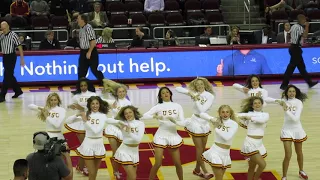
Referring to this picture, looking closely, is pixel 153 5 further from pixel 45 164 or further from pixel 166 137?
pixel 45 164

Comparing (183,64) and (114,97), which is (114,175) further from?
(183,64)

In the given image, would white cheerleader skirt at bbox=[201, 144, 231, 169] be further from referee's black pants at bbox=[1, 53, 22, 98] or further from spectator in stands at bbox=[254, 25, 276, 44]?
spectator in stands at bbox=[254, 25, 276, 44]

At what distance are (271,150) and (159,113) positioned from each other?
2826mm

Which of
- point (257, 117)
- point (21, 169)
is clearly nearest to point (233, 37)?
point (257, 117)

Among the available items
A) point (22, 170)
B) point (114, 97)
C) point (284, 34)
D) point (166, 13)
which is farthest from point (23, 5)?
point (22, 170)

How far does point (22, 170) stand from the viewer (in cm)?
802

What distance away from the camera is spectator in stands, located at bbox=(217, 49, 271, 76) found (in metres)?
20.0

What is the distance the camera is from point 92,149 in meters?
11.2

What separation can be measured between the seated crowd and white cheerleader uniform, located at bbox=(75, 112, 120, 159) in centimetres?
884

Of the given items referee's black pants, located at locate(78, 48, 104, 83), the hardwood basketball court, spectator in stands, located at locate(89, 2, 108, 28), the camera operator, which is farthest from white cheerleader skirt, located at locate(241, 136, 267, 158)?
spectator in stands, located at locate(89, 2, 108, 28)

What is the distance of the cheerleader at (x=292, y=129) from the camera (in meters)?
11.9

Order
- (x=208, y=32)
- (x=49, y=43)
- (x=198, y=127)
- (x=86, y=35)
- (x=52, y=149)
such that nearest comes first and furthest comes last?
1. (x=52, y=149)
2. (x=198, y=127)
3. (x=86, y=35)
4. (x=49, y=43)
5. (x=208, y=32)

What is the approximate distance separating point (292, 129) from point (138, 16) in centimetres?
1088

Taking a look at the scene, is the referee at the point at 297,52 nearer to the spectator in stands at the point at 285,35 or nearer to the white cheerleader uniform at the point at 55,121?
the spectator in stands at the point at 285,35
